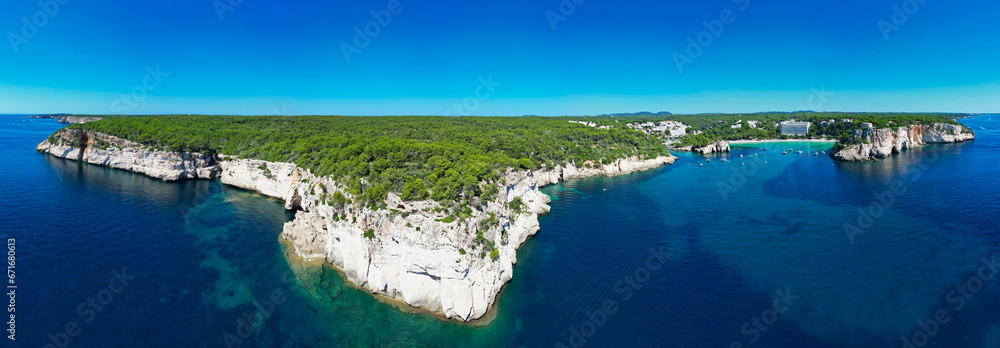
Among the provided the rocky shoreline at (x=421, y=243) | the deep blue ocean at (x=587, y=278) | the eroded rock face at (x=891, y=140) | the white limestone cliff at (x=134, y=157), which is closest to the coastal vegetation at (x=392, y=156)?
the rocky shoreline at (x=421, y=243)

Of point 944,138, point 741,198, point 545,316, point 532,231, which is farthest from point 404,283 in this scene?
point 944,138

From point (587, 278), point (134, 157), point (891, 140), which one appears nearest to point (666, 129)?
point (891, 140)

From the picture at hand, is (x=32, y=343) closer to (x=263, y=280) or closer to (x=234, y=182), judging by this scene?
(x=263, y=280)

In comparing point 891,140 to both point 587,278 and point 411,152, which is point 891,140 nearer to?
point 587,278

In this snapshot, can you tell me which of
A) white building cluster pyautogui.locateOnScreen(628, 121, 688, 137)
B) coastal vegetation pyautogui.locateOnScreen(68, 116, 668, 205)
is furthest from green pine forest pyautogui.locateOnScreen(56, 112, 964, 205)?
white building cluster pyautogui.locateOnScreen(628, 121, 688, 137)

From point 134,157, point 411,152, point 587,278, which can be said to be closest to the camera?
point 587,278

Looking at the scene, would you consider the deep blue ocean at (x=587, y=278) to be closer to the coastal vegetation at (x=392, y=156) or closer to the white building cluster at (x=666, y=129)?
the coastal vegetation at (x=392, y=156)
